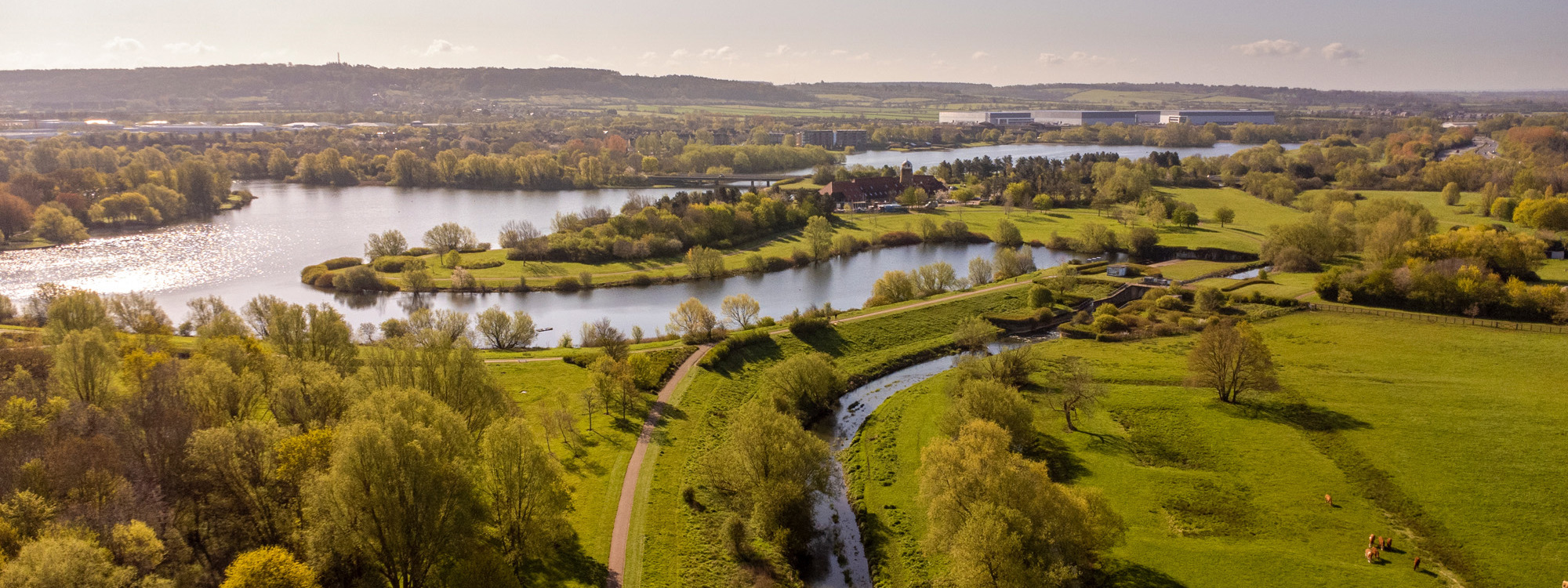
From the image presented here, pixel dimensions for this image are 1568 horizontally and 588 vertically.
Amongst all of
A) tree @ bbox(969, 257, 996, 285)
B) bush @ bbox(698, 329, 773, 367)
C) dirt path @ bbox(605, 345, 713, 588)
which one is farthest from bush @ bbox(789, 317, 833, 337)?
tree @ bbox(969, 257, 996, 285)

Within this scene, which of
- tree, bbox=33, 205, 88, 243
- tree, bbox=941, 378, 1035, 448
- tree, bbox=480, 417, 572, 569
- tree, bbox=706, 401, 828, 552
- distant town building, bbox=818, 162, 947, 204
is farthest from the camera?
distant town building, bbox=818, 162, 947, 204

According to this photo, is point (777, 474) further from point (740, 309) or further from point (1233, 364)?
point (740, 309)

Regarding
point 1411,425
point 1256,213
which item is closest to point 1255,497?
point 1411,425

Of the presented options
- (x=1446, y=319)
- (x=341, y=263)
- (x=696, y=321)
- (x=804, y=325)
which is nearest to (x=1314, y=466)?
(x=804, y=325)

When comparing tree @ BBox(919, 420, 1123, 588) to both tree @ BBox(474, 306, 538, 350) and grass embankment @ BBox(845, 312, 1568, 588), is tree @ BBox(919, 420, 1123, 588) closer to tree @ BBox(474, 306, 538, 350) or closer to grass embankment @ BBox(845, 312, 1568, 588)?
grass embankment @ BBox(845, 312, 1568, 588)

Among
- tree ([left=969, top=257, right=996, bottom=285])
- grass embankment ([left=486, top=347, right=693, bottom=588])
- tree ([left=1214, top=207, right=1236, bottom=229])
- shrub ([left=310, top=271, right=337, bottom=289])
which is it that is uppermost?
tree ([left=1214, top=207, right=1236, bottom=229])

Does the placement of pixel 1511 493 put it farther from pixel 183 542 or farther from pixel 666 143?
pixel 666 143
